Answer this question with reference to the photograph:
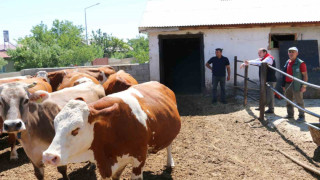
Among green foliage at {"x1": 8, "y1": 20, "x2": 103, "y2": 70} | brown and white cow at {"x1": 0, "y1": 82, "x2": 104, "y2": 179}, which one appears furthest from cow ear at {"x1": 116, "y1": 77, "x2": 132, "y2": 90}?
green foliage at {"x1": 8, "y1": 20, "x2": 103, "y2": 70}

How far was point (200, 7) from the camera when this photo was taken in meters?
12.1

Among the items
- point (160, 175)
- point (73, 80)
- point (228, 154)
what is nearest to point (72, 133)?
point (160, 175)

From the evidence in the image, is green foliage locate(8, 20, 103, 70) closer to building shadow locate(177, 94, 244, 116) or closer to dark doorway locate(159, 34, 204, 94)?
dark doorway locate(159, 34, 204, 94)

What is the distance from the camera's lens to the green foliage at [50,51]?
30062 mm

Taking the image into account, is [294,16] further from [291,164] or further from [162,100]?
[162,100]

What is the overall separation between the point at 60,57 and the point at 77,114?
32.5 meters

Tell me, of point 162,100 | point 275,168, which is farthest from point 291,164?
point 162,100

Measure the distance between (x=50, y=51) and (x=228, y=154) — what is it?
99.4ft

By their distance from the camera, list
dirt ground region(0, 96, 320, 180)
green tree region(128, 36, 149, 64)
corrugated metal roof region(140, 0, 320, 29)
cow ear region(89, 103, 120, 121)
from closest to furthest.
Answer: cow ear region(89, 103, 120, 121), dirt ground region(0, 96, 320, 180), corrugated metal roof region(140, 0, 320, 29), green tree region(128, 36, 149, 64)

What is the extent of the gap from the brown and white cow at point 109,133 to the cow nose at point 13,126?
3.67ft

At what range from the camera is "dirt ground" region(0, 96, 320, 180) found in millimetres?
4539

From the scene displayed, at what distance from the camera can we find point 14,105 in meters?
3.84

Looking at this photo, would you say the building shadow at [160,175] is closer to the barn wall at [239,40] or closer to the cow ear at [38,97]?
the cow ear at [38,97]

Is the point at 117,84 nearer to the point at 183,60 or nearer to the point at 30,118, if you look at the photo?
the point at 30,118
